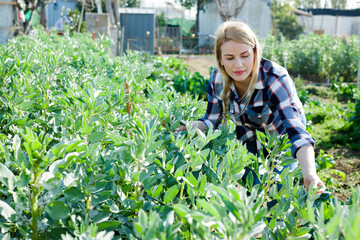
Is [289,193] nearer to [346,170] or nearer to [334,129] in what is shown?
[346,170]

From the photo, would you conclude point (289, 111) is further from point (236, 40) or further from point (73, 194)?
point (73, 194)

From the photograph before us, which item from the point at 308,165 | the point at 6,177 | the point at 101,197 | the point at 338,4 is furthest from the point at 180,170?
the point at 338,4

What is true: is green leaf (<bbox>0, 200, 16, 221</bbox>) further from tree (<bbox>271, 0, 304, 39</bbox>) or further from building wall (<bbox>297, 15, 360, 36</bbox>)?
tree (<bbox>271, 0, 304, 39</bbox>)

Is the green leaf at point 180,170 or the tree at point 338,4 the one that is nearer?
the green leaf at point 180,170

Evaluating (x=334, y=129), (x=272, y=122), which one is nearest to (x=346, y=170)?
(x=334, y=129)

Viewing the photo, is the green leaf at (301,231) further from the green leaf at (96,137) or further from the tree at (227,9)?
the tree at (227,9)

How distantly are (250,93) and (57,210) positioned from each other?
1589 millimetres

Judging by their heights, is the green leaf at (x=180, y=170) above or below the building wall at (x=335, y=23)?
below

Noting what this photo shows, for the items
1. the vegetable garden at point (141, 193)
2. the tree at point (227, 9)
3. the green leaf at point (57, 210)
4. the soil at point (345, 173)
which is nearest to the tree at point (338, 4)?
the tree at point (227, 9)

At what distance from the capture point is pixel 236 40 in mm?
2209

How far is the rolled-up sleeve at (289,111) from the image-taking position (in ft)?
6.16

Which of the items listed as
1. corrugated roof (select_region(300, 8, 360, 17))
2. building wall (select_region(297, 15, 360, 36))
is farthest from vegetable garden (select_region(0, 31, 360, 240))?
building wall (select_region(297, 15, 360, 36))

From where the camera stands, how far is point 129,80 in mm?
2893

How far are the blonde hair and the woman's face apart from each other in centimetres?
3
